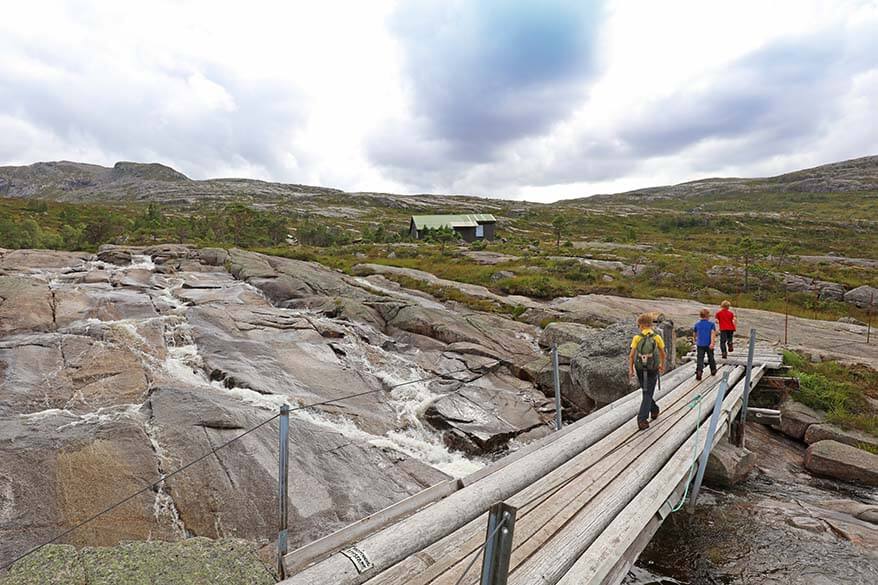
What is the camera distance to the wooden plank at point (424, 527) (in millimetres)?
4430

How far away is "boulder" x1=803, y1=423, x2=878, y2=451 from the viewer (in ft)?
49.4

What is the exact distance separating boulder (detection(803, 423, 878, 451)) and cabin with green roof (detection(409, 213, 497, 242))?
79408 mm

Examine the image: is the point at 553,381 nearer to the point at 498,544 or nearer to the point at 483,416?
the point at 483,416

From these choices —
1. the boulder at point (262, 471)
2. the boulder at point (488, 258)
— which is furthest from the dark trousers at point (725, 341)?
the boulder at point (488, 258)

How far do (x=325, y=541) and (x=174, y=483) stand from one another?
6.99 m

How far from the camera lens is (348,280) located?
3834 cm

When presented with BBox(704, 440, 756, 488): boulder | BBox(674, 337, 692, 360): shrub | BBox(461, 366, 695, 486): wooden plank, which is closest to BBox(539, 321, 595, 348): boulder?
BBox(674, 337, 692, 360): shrub

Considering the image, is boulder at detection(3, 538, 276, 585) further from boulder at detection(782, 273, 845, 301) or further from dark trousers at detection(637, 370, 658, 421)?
boulder at detection(782, 273, 845, 301)

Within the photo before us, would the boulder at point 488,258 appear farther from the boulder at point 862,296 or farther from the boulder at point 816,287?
the boulder at point 862,296

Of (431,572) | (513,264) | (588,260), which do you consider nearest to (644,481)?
(431,572)

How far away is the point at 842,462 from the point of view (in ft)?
45.2

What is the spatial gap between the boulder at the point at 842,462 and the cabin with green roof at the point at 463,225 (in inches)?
3181

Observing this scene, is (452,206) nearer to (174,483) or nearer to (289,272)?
(289,272)

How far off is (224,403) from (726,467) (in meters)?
14.6
